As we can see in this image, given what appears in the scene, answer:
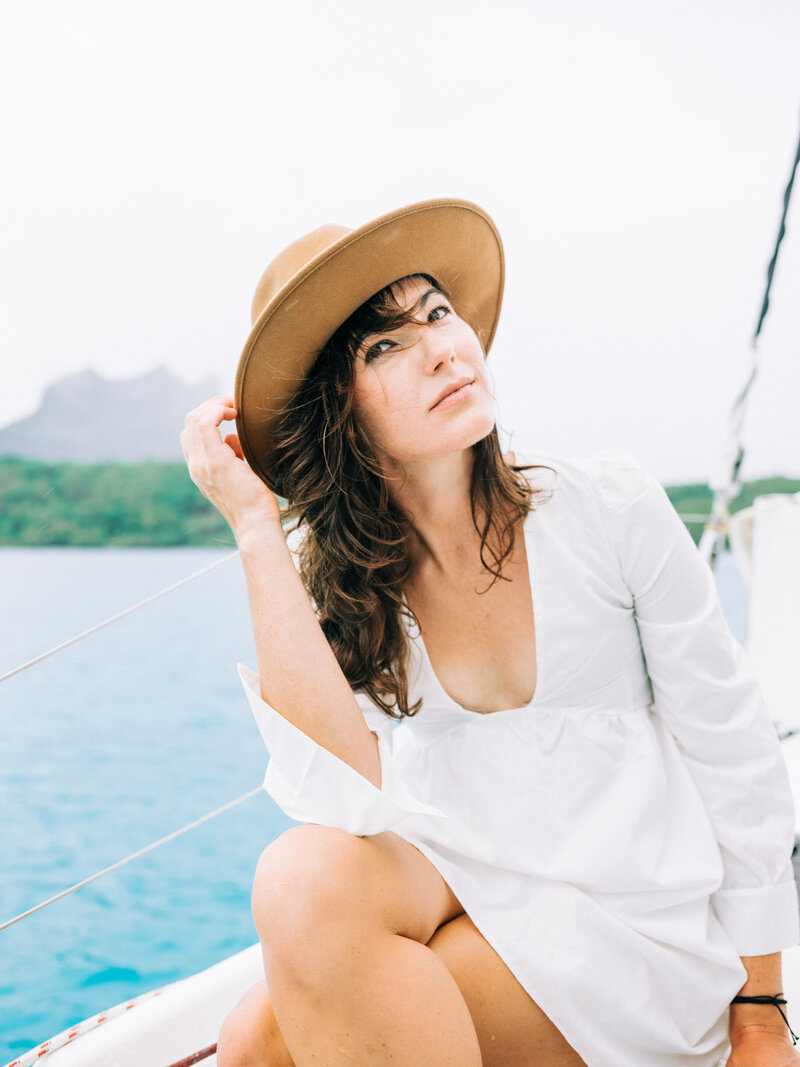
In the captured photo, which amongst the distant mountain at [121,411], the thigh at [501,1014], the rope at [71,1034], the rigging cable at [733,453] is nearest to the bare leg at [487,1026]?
the thigh at [501,1014]

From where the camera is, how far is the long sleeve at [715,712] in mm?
938

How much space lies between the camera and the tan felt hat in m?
0.96

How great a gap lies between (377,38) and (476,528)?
20575 millimetres

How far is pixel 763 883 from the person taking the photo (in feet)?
3.10

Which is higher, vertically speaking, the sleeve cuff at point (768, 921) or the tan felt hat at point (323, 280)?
the tan felt hat at point (323, 280)

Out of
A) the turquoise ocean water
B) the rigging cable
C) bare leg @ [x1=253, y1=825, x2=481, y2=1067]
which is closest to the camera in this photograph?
bare leg @ [x1=253, y1=825, x2=481, y2=1067]

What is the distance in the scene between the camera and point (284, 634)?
0.96m

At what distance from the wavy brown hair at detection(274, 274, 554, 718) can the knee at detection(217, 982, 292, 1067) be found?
36 centimetres

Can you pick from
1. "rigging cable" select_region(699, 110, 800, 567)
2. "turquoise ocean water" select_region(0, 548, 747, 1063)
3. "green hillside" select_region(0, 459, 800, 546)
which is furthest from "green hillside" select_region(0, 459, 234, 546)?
"rigging cable" select_region(699, 110, 800, 567)

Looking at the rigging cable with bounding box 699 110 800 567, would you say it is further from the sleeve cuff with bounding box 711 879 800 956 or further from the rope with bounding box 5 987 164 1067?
the rope with bounding box 5 987 164 1067

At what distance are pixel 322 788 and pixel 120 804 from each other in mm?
9505

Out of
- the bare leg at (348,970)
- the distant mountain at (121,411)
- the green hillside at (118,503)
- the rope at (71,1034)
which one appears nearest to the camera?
the bare leg at (348,970)

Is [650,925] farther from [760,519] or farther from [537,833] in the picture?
[760,519]

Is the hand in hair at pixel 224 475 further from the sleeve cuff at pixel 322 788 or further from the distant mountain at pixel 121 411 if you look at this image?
the distant mountain at pixel 121 411
